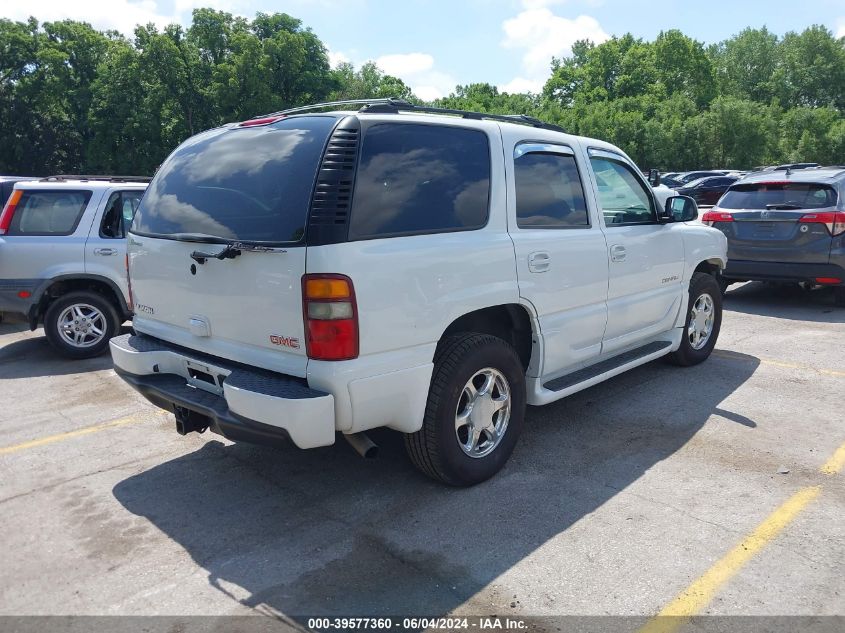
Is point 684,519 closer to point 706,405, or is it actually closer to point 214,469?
point 706,405

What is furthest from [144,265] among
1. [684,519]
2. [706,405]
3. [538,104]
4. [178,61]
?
[538,104]

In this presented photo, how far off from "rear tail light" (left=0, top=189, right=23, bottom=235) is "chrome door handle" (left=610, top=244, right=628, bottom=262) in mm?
5974

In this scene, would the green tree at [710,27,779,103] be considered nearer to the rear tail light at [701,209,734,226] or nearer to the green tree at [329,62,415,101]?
the green tree at [329,62,415,101]

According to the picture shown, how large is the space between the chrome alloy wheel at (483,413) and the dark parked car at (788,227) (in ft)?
20.3

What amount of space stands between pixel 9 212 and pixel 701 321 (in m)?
6.91

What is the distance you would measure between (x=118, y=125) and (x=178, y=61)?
4.92m

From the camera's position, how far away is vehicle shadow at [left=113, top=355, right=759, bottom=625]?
122 inches

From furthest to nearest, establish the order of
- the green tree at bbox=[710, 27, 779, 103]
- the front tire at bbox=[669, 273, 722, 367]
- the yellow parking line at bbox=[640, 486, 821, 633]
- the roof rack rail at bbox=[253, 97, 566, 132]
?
the green tree at bbox=[710, 27, 779, 103] → the front tire at bbox=[669, 273, 722, 367] → the roof rack rail at bbox=[253, 97, 566, 132] → the yellow parking line at bbox=[640, 486, 821, 633]

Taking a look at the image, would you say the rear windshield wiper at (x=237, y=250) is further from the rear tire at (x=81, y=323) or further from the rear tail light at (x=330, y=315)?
the rear tire at (x=81, y=323)

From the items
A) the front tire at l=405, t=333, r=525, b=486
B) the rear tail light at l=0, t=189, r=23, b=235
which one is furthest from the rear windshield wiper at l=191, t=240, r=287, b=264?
the rear tail light at l=0, t=189, r=23, b=235

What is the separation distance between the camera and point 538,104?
7444cm

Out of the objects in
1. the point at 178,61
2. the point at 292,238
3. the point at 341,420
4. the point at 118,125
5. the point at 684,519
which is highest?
the point at 178,61

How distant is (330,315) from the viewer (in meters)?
3.22

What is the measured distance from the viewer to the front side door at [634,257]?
16.3ft
